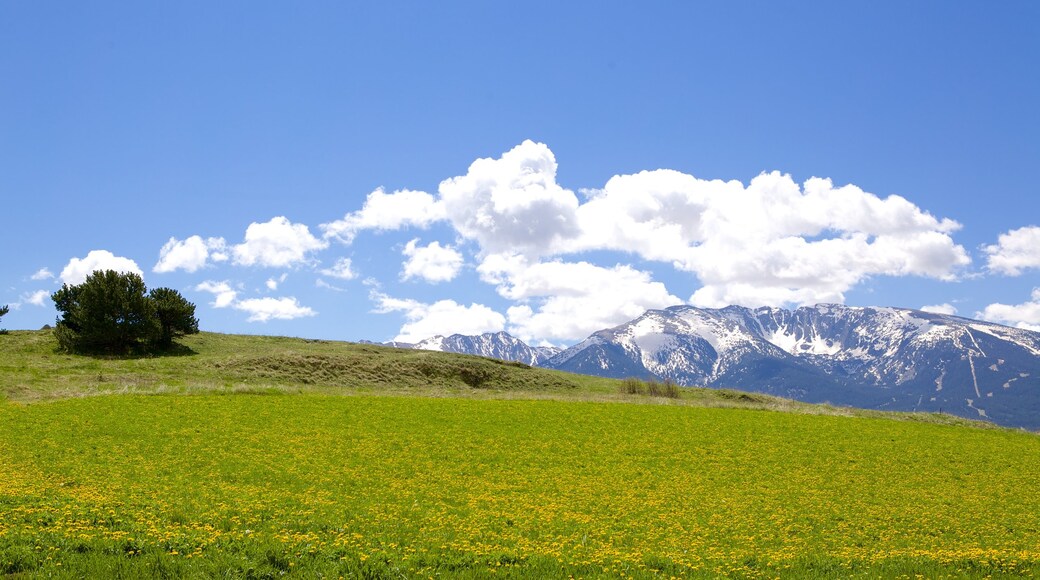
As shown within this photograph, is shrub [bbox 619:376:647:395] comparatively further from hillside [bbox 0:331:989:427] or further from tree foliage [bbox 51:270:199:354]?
tree foliage [bbox 51:270:199:354]

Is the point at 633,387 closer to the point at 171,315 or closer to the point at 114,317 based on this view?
the point at 171,315

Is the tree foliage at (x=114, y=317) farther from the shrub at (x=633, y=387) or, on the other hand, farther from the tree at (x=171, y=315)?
the shrub at (x=633, y=387)

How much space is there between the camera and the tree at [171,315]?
70.5m

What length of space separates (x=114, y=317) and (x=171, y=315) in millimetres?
5187

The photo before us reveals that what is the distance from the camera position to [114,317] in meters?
67.8

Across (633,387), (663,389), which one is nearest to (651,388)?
(663,389)

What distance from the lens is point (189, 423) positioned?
34031mm

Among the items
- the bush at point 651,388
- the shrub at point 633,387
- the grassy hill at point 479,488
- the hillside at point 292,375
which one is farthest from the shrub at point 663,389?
the grassy hill at point 479,488

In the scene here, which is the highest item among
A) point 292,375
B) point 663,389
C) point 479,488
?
point 292,375

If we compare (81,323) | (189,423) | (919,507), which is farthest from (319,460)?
(81,323)

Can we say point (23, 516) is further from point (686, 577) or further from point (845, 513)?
point (845, 513)

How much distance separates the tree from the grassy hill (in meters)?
20.5

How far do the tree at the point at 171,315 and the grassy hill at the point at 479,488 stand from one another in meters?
20.5

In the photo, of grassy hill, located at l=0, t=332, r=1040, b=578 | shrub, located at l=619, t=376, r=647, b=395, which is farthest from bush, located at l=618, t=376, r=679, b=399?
grassy hill, located at l=0, t=332, r=1040, b=578
